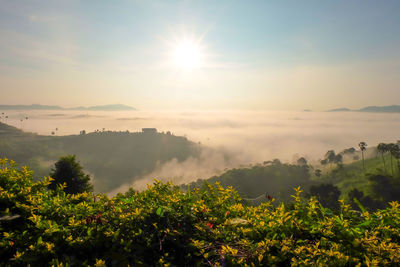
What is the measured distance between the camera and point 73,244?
369 centimetres

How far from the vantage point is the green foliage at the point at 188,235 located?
3.38 metres

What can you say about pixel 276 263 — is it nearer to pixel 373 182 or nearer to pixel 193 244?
pixel 193 244

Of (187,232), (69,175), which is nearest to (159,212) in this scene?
(187,232)

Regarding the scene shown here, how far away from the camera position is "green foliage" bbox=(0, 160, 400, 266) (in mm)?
3383

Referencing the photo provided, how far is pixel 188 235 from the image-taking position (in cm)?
398

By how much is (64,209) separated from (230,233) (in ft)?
10.8

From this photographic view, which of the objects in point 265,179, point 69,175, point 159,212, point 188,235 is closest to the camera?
point 188,235

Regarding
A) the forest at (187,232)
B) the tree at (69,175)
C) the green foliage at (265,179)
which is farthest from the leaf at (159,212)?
the green foliage at (265,179)

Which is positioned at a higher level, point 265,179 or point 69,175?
point 69,175

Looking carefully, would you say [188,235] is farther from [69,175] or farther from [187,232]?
[69,175]

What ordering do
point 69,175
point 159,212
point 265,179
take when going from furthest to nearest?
point 265,179
point 69,175
point 159,212

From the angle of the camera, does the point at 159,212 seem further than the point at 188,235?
Yes

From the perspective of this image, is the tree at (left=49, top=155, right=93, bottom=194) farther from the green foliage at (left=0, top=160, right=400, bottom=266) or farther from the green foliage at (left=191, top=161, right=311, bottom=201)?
the green foliage at (left=191, top=161, right=311, bottom=201)

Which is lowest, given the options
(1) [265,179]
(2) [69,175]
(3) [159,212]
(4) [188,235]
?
(1) [265,179]
